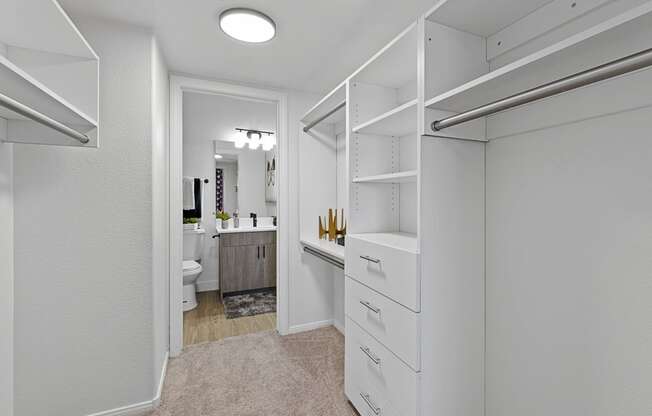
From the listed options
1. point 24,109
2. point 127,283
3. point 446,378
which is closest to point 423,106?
point 446,378

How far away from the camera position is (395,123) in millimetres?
1705

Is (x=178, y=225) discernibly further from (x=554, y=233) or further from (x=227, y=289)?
(x=554, y=233)

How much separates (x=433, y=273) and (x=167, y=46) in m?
Answer: 2.11

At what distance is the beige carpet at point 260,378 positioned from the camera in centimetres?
184

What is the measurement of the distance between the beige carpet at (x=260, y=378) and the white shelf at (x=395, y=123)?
1.65m

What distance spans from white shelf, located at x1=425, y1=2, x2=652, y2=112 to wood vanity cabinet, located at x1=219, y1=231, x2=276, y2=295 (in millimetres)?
3128

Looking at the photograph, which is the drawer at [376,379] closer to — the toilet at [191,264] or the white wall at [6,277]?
the white wall at [6,277]

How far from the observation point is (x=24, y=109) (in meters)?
0.91

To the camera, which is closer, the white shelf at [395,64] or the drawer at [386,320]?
the drawer at [386,320]

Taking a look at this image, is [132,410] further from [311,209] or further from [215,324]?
[311,209]

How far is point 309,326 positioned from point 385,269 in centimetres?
166

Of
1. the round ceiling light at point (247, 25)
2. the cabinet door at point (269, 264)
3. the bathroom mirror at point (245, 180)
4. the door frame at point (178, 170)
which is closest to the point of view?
the round ceiling light at point (247, 25)

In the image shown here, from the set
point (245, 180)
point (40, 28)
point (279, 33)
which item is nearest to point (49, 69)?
point (40, 28)

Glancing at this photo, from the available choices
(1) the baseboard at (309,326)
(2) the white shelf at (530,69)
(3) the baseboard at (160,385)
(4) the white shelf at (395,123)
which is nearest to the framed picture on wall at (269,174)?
(1) the baseboard at (309,326)
